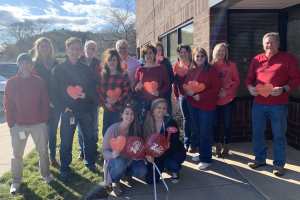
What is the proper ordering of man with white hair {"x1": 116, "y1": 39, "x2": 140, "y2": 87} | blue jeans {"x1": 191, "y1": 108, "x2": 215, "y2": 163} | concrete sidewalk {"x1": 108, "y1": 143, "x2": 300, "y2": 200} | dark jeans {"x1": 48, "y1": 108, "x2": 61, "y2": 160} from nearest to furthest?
concrete sidewalk {"x1": 108, "y1": 143, "x2": 300, "y2": 200}, blue jeans {"x1": 191, "y1": 108, "x2": 215, "y2": 163}, dark jeans {"x1": 48, "y1": 108, "x2": 61, "y2": 160}, man with white hair {"x1": 116, "y1": 39, "x2": 140, "y2": 87}

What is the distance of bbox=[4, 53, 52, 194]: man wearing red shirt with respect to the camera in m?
4.88

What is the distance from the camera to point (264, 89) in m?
4.91

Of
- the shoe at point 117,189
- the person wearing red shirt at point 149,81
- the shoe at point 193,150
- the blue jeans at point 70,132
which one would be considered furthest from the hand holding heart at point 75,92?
the shoe at point 193,150

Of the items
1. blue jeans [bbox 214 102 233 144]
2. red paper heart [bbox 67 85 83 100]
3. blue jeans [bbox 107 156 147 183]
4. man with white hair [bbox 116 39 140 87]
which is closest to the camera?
blue jeans [bbox 107 156 147 183]

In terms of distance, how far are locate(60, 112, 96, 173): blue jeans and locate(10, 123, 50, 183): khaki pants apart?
0.23 meters

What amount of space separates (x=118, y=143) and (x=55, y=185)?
116cm

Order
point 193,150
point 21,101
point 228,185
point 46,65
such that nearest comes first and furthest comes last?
point 228,185
point 21,101
point 46,65
point 193,150

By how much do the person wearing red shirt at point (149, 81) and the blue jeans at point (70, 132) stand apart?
0.73m

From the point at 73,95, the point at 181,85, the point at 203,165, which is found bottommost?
the point at 203,165

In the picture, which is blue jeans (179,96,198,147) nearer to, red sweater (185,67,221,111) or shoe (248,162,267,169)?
red sweater (185,67,221,111)

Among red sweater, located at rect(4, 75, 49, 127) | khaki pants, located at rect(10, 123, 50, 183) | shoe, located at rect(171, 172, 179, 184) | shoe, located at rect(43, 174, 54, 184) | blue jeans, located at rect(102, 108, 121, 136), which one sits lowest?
shoe, located at rect(43, 174, 54, 184)

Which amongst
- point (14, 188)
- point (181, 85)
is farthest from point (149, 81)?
point (14, 188)

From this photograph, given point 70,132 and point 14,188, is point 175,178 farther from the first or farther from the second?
point 14,188

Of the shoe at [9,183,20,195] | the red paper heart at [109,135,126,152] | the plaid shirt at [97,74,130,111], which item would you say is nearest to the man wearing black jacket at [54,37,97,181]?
the plaid shirt at [97,74,130,111]
